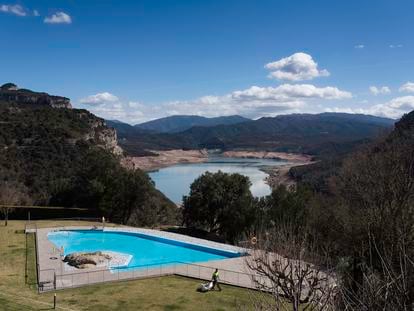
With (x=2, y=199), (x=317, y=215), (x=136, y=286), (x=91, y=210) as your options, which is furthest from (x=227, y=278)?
(x=2, y=199)

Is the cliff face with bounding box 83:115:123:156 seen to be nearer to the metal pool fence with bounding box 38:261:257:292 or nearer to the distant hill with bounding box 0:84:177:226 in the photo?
the distant hill with bounding box 0:84:177:226

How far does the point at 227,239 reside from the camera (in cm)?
3794

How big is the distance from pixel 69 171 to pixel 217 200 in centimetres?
3301

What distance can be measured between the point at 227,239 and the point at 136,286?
729 inches

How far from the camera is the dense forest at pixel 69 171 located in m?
43.5

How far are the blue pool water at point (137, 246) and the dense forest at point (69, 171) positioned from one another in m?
8.95

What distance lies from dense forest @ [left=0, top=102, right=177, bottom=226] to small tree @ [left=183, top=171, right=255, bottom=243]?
18.6 feet

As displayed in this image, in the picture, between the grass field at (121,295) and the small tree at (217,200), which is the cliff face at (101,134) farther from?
the grass field at (121,295)

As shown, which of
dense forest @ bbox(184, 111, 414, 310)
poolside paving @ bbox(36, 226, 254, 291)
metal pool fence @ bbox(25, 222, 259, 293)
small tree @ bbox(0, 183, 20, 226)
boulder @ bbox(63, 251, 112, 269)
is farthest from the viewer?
small tree @ bbox(0, 183, 20, 226)

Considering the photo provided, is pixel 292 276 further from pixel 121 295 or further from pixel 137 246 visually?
pixel 137 246

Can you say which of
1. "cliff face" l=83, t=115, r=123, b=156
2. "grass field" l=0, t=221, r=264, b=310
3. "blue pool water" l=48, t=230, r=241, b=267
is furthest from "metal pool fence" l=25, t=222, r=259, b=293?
"cliff face" l=83, t=115, r=123, b=156

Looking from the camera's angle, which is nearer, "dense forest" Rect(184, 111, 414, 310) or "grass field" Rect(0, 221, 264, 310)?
"dense forest" Rect(184, 111, 414, 310)

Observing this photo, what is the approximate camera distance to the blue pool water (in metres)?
28.8

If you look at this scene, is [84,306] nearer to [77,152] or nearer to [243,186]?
[243,186]
